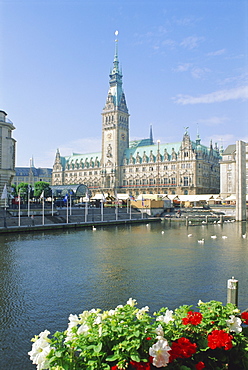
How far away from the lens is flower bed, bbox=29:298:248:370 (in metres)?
6.61

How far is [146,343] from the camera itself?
6.94m

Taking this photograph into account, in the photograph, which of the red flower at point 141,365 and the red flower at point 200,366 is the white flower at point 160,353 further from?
the red flower at point 200,366

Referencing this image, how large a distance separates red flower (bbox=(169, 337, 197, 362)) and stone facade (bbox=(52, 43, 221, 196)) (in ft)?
453

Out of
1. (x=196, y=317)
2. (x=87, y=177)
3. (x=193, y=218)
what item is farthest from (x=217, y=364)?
(x=87, y=177)

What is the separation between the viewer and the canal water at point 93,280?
15602 mm

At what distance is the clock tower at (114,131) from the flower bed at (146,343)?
159 m

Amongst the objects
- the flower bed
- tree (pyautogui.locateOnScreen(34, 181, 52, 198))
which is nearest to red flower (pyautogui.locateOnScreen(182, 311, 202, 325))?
the flower bed

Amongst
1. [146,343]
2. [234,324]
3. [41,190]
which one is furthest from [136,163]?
[146,343]

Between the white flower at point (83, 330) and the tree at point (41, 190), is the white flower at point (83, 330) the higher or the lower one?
the lower one

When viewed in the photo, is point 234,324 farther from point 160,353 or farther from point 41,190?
point 41,190

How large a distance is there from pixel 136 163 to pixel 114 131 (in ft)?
70.6

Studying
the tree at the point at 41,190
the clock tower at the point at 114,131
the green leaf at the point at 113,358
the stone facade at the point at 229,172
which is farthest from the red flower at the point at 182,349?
the clock tower at the point at 114,131

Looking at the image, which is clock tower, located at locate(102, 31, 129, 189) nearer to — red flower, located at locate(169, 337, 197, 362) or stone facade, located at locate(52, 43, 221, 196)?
stone facade, located at locate(52, 43, 221, 196)

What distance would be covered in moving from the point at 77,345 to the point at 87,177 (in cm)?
17793
